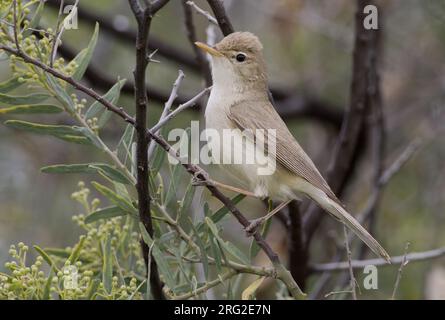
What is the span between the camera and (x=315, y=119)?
566cm

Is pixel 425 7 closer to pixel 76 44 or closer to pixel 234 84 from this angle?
pixel 234 84

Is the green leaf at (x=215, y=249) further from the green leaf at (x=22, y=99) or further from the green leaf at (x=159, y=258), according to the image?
the green leaf at (x=22, y=99)

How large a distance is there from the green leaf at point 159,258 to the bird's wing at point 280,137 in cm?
100

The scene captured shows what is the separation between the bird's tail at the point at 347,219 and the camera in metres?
2.94

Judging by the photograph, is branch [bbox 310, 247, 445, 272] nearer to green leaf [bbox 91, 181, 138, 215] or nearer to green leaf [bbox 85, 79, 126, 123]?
green leaf [bbox 91, 181, 138, 215]

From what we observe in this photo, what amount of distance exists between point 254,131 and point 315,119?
2441mm

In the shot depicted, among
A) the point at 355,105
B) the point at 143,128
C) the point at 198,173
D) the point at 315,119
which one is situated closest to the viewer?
the point at 143,128

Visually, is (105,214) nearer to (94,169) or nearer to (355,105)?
(94,169)

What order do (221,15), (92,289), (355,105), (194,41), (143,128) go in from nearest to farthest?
Result: (143,128) < (92,289) < (221,15) < (194,41) < (355,105)

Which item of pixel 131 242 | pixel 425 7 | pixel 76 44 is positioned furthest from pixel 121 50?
pixel 131 242

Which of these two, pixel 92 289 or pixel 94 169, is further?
pixel 94 169

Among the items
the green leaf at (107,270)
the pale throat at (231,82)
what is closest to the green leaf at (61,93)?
the green leaf at (107,270)

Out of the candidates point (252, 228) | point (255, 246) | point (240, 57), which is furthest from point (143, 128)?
point (240, 57)

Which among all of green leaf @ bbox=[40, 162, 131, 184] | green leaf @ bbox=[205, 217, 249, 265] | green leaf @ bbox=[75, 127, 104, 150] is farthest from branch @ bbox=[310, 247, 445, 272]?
green leaf @ bbox=[75, 127, 104, 150]
